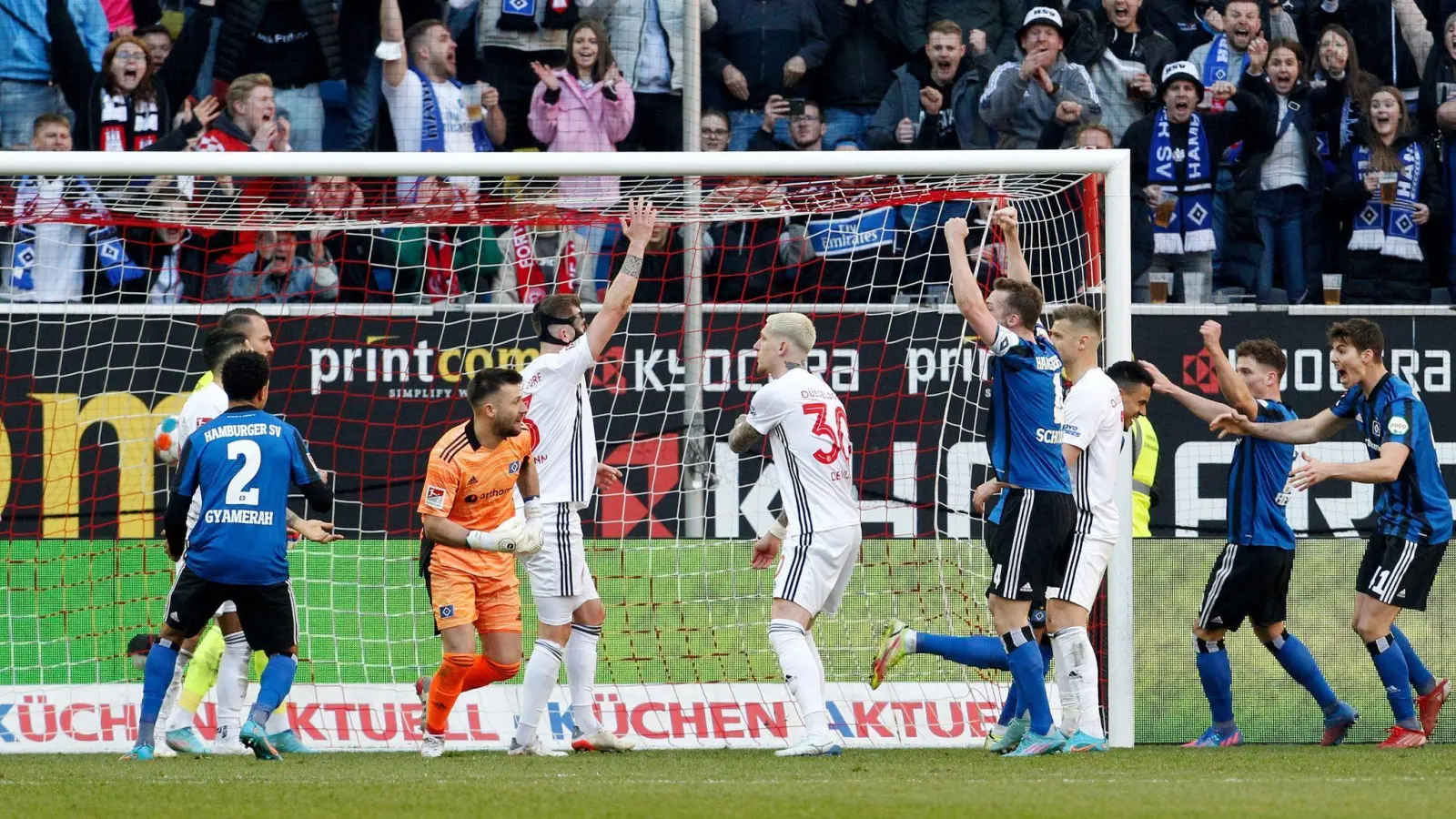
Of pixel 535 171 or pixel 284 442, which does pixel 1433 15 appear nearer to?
→ pixel 535 171

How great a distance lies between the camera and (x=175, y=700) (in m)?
8.19

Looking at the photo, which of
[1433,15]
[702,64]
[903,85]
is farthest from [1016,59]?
[1433,15]

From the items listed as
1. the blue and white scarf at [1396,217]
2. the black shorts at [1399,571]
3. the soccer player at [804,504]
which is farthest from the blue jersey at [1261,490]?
the blue and white scarf at [1396,217]

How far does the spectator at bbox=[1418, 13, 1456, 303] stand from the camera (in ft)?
45.9

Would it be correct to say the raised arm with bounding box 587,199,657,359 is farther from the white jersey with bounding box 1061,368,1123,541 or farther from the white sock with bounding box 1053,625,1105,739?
the white sock with bounding box 1053,625,1105,739

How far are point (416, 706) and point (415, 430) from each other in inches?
151

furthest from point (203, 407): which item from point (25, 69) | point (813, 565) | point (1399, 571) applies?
point (25, 69)

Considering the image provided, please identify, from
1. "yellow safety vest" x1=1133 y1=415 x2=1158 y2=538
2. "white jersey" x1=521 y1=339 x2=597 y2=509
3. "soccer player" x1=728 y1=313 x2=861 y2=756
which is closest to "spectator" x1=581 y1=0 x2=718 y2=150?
"yellow safety vest" x1=1133 y1=415 x2=1158 y2=538

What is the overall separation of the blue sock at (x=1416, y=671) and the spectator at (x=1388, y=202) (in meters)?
5.80

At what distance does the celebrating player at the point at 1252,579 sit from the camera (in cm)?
815

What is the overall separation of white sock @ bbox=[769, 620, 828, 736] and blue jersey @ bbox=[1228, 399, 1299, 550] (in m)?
2.27

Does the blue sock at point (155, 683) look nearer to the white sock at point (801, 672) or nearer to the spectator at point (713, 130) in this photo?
the white sock at point (801, 672)

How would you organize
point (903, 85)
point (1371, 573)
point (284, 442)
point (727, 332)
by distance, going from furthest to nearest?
point (903, 85) < point (727, 332) < point (1371, 573) < point (284, 442)

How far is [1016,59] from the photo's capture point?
13898 mm
